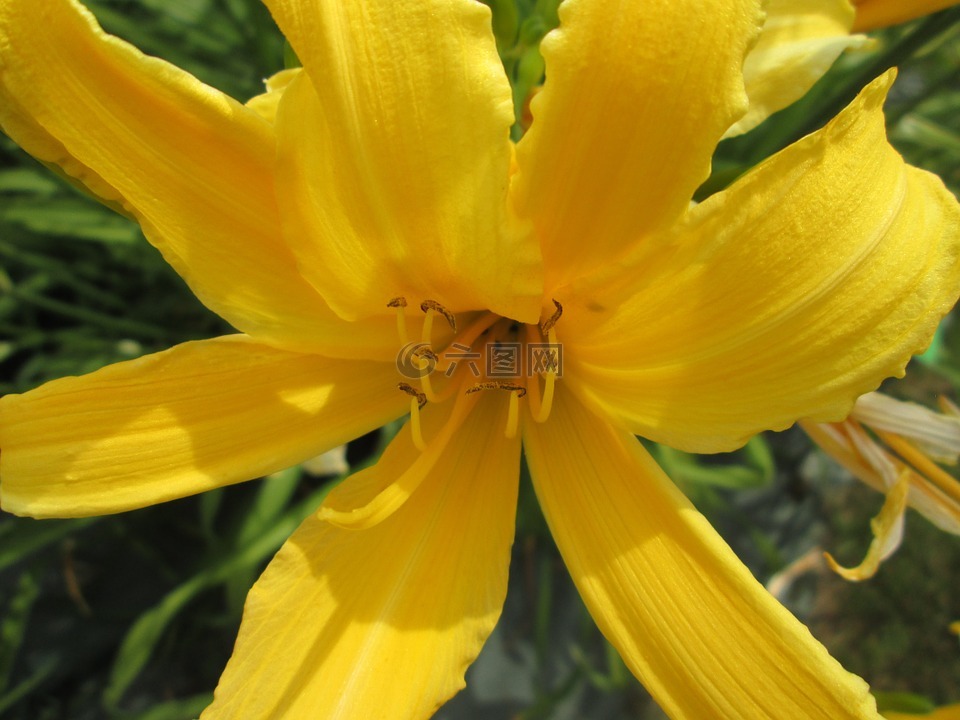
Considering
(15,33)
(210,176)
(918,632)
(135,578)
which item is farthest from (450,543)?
(918,632)

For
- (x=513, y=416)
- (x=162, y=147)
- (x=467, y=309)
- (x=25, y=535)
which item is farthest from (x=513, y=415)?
(x=25, y=535)

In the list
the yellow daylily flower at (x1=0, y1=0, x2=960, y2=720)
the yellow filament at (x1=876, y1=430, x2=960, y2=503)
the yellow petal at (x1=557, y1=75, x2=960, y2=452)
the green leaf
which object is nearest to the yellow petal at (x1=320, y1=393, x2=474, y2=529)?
the yellow daylily flower at (x1=0, y1=0, x2=960, y2=720)

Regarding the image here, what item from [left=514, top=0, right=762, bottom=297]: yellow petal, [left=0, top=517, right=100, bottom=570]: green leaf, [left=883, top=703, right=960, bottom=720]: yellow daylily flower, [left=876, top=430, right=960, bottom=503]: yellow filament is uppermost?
[left=514, top=0, right=762, bottom=297]: yellow petal

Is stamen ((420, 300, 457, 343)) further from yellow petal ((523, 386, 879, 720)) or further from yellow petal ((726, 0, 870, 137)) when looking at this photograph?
yellow petal ((726, 0, 870, 137))

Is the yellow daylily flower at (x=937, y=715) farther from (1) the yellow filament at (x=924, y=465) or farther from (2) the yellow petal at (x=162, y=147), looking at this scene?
(2) the yellow petal at (x=162, y=147)

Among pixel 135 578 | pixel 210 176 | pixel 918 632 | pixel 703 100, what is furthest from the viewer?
pixel 918 632

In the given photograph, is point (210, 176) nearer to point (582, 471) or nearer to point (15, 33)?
point (15, 33)

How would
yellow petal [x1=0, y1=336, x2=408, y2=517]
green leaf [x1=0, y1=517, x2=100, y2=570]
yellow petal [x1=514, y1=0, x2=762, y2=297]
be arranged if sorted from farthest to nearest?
green leaf [x1=0, y1=517, x2=100, y2=570]
yellow petal [x1=0, y1=336, x2=408, y2=517]
yellow petal [x1=514, y1=0, x2=762, y2=297]
